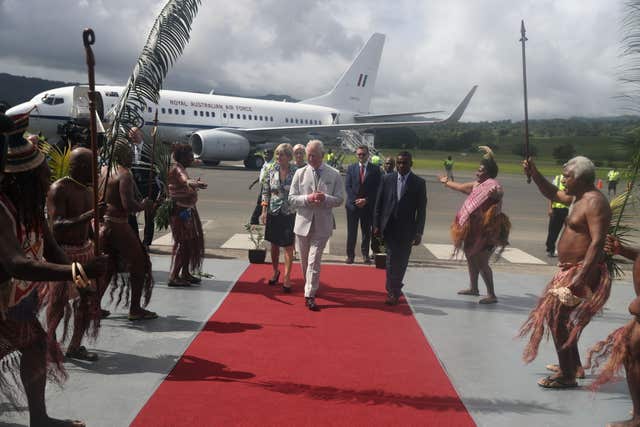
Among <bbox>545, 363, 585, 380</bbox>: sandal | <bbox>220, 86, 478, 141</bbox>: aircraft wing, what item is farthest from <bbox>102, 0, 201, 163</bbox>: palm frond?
<bbox>220, 86, 478, 141</bbox>: aircraft wing

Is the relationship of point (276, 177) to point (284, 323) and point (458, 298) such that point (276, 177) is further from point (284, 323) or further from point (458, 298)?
point (458, 298)

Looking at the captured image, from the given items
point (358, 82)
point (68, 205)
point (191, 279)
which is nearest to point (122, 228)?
point (68, 205)

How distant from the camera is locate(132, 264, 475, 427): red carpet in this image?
12.2ft

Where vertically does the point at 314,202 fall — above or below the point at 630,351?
above

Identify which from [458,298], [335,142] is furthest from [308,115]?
[458,298]

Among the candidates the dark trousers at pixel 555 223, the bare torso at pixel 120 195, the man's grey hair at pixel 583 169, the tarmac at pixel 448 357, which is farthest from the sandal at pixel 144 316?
the dark trousers at pixel 555 223

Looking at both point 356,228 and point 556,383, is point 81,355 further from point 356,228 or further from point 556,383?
point 356,228

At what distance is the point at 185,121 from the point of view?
29609 millimetres

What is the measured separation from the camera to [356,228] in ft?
30.5

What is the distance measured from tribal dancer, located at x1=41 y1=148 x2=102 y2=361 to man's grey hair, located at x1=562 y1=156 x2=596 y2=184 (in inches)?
132

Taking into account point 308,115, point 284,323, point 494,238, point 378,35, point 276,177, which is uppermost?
point 378,35

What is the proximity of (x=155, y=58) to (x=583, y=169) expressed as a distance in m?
3.16

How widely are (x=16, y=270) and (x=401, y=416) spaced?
2337 millimetres

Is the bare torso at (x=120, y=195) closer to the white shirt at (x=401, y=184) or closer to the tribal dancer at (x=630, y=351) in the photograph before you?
the white shirt at (x=401, y=184)
